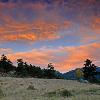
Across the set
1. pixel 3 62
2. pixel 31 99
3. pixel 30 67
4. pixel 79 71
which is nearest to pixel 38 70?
pixel 30 67

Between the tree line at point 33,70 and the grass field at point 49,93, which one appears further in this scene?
the tree line at point 33,70

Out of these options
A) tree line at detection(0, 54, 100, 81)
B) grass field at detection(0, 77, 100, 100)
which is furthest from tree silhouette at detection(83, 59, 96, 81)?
grass field at detection(0, 77, 100, 100)

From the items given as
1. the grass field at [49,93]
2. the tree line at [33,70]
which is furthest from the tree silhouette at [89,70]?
the grass field at [49,93]

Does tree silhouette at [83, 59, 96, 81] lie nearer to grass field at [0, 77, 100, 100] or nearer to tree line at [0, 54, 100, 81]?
tree line at [0, 54, 100, 81]

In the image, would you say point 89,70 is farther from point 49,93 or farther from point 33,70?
point 49,93

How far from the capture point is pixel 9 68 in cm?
13975

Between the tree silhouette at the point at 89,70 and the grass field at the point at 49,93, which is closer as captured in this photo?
the grass field at the point at 49,93

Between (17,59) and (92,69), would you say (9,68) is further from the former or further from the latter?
(92,69)

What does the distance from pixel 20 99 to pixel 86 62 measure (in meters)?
110

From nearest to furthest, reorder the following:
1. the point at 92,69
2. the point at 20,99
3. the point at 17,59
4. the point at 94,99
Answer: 1. the point at 94,99
2. the point at 20,99
3. the point at 92,69
4. the point at 17,59

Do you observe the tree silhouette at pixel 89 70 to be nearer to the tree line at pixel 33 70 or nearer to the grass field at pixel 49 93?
the tree line at pixel 33 70

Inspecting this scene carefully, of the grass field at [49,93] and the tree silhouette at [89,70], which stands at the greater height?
the tree silhouette at [89,70]

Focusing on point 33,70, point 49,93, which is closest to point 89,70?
point 33,70

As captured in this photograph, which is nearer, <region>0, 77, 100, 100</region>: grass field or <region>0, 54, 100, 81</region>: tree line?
<region>0, 77, 100, 100</region>: grass field
